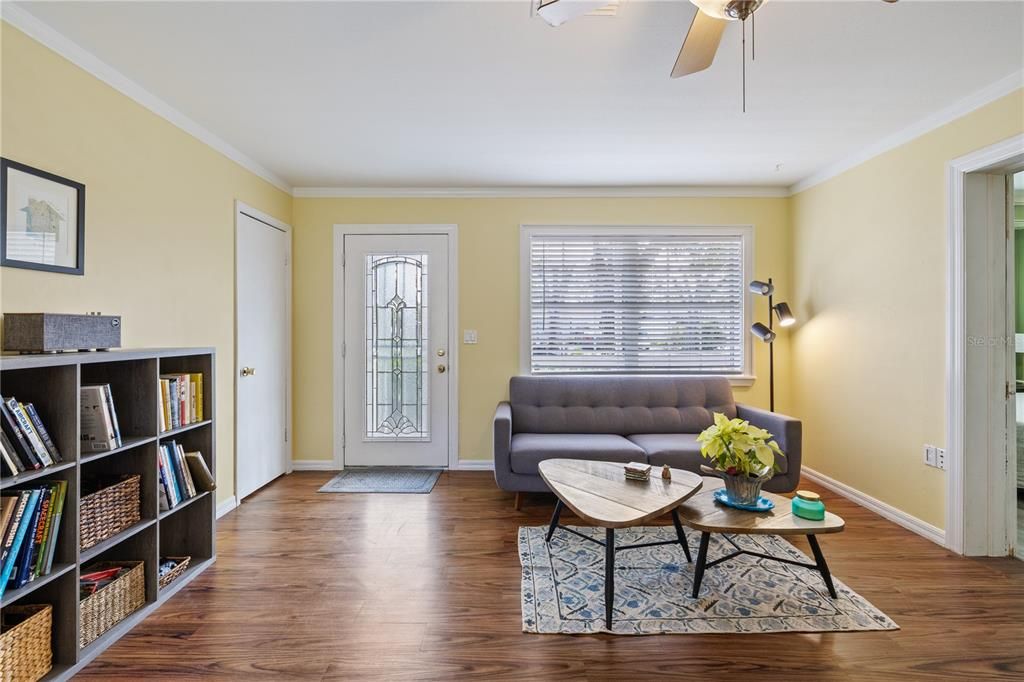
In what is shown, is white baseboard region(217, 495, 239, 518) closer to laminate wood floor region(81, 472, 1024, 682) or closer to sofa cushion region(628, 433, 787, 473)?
laminate wood floor region(81, 472, 1024, 682)

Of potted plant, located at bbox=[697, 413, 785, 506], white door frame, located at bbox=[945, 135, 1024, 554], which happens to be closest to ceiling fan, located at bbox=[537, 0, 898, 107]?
potted plant, located at bbox=[697, 413, 785, 506]

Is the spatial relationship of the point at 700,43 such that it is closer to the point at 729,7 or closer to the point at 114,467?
the point at 729,7

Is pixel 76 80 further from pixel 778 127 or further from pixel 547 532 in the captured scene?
pixel 778 127

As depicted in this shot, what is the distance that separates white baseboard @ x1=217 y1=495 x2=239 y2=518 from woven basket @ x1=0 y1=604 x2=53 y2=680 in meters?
1.48

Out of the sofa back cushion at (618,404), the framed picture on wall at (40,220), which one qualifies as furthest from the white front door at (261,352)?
the sofa back cushion at (618,404)

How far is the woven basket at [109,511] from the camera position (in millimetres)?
1833

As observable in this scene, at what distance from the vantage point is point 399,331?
4203 mm

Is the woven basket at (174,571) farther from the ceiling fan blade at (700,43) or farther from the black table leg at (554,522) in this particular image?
the ceiling fan blade at (700,43)

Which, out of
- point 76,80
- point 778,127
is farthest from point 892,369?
point 76,80

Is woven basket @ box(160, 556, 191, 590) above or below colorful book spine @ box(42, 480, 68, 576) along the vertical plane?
below

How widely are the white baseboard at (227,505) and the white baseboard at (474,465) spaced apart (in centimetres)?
165

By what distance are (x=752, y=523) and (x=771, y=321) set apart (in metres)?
2.65

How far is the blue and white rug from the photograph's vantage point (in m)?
3.70

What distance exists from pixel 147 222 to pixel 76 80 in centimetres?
67
